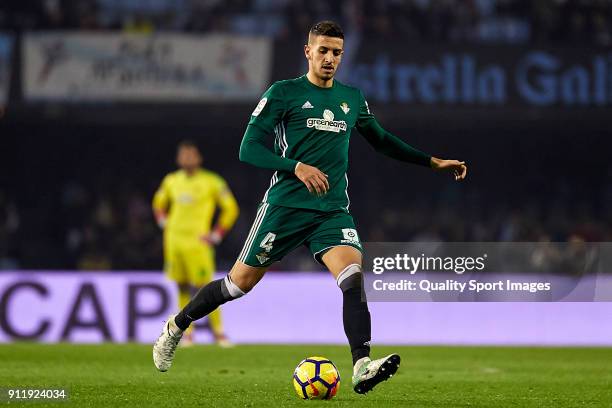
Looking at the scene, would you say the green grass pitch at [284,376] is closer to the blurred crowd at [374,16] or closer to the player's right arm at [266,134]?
the player's right arm at [266,134]

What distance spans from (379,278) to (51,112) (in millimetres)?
10390

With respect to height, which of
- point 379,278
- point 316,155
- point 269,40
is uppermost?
point 269,40

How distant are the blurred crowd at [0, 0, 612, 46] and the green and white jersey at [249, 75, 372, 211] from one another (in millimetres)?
11484

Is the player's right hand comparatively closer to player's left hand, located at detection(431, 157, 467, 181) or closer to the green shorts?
the green shorts

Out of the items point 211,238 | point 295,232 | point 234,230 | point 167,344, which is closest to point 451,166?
point 295,232

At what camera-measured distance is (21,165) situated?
20484mm

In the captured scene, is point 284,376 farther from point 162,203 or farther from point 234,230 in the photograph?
point 234,230

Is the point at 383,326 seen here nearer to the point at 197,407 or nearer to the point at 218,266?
the point at 218,266

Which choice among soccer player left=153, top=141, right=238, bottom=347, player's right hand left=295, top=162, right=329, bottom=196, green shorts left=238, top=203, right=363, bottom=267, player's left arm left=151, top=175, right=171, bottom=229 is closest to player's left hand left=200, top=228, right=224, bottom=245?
soccer player left=153, top=141, right=238, bottom=347

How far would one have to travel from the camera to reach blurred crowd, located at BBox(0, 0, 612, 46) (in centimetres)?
1828

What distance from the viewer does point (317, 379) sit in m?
6.63

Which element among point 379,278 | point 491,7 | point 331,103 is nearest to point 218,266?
point 491,7

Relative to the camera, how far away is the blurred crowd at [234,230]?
18.2m

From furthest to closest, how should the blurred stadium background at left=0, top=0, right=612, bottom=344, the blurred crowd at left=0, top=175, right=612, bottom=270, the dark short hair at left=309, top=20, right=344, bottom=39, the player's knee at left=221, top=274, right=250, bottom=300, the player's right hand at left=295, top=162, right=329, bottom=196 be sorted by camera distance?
the blurred crowd at left=0, top=175, right=612, bottom=270, the blurred stadium background at left=0, top=0, right=612, bottom=344, the player's knee at left=221, top=274, right=250, bottom=300, the dark short hair at left=309, top=20, right=344, bottom=39, the player's right hand at left=295, top=162, right=329, bottom=196
